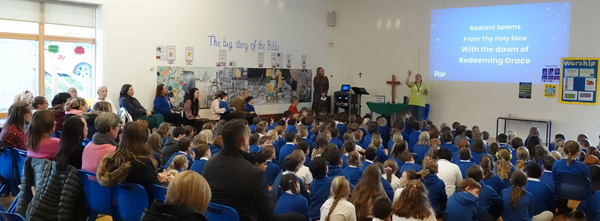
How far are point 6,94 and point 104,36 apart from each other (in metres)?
1.85

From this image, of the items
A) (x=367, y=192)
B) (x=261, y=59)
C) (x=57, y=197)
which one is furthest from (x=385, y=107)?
(x=57, y=197)

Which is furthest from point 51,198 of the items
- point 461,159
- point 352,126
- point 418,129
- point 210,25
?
point 210,25

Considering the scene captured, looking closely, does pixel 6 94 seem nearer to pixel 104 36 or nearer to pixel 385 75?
pixel 104 36

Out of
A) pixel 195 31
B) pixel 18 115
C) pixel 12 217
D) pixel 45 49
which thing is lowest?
pixel 12 217

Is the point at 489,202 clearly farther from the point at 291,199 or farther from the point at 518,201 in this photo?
the point at 291,199

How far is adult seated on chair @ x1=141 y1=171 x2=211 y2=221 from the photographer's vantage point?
229 cm

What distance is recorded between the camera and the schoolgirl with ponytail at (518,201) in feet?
14.3

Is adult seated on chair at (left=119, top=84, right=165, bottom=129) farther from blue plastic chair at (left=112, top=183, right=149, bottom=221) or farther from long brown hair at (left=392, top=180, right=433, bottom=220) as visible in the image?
long brown hair at (left=392, top=180, right=433, bottom=220)

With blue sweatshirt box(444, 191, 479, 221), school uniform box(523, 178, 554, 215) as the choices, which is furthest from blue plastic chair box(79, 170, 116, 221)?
school uniform box(523, 178, 554, 215)

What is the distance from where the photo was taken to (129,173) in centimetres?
351

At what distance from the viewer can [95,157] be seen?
3762mm

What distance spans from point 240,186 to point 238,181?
0.03m

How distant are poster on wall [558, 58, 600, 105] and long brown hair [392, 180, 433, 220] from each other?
28.3 ft

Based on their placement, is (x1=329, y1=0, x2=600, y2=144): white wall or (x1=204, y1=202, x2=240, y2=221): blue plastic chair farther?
(x1=329, y1=0, x2=600, y2=144): white wall
